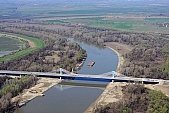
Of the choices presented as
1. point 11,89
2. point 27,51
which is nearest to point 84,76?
point 11,89

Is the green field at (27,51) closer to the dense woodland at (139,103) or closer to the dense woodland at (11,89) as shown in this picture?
the dense woodland at (11,89)

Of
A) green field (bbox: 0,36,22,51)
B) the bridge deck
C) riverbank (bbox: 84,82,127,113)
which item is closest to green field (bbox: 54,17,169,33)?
green field (bbox: 0,36,22,51)

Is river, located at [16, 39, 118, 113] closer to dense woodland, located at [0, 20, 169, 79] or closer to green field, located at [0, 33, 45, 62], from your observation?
dense woodland, located at [0, 20, 169, 79]

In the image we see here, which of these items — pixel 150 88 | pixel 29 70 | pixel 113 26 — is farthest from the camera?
pixel 113 26

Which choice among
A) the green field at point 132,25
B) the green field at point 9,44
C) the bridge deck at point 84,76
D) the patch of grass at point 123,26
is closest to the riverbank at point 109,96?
the bridge deck at point 84,76

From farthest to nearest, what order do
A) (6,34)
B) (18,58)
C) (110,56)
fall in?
→ (6,34) < (110,56) < (18,58)

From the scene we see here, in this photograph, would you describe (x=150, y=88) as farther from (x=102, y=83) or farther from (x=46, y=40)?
(x=46, y=40)

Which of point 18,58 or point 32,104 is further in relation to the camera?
point 18,58

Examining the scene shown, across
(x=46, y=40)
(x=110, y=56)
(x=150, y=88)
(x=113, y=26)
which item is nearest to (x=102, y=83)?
(x=150, y=88)
